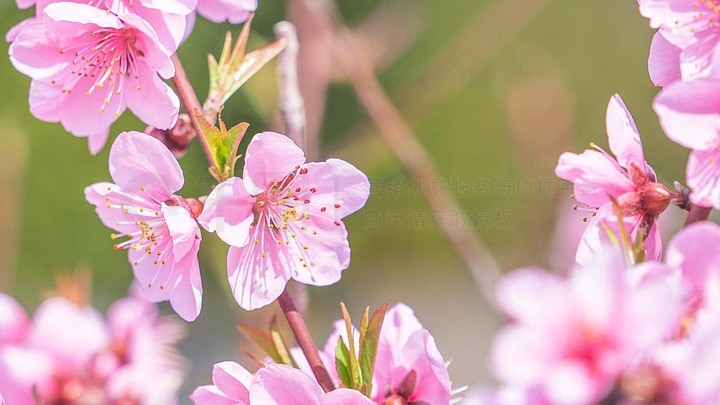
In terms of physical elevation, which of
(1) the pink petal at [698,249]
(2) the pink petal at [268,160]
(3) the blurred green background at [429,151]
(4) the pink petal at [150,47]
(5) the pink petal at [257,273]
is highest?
(4) the pink petal at [150,47]

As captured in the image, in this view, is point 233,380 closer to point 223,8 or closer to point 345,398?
point 345,398

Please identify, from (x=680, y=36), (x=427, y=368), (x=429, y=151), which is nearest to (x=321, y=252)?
(x=427, y=368)

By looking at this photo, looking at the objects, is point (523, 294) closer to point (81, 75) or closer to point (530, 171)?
point (81, 75)

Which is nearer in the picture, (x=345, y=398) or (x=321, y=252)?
(x=345, y=398)

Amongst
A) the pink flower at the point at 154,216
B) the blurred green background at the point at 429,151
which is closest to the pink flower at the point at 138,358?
the pink flower at the point at 154,216

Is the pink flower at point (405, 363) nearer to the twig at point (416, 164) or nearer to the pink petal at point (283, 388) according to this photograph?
the pink petal at point (283, 388)

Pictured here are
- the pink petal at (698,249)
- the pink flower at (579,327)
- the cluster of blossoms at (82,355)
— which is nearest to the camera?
the pink flower at (579,327)

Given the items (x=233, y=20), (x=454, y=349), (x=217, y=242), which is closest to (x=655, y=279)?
(x=233, y=20)
